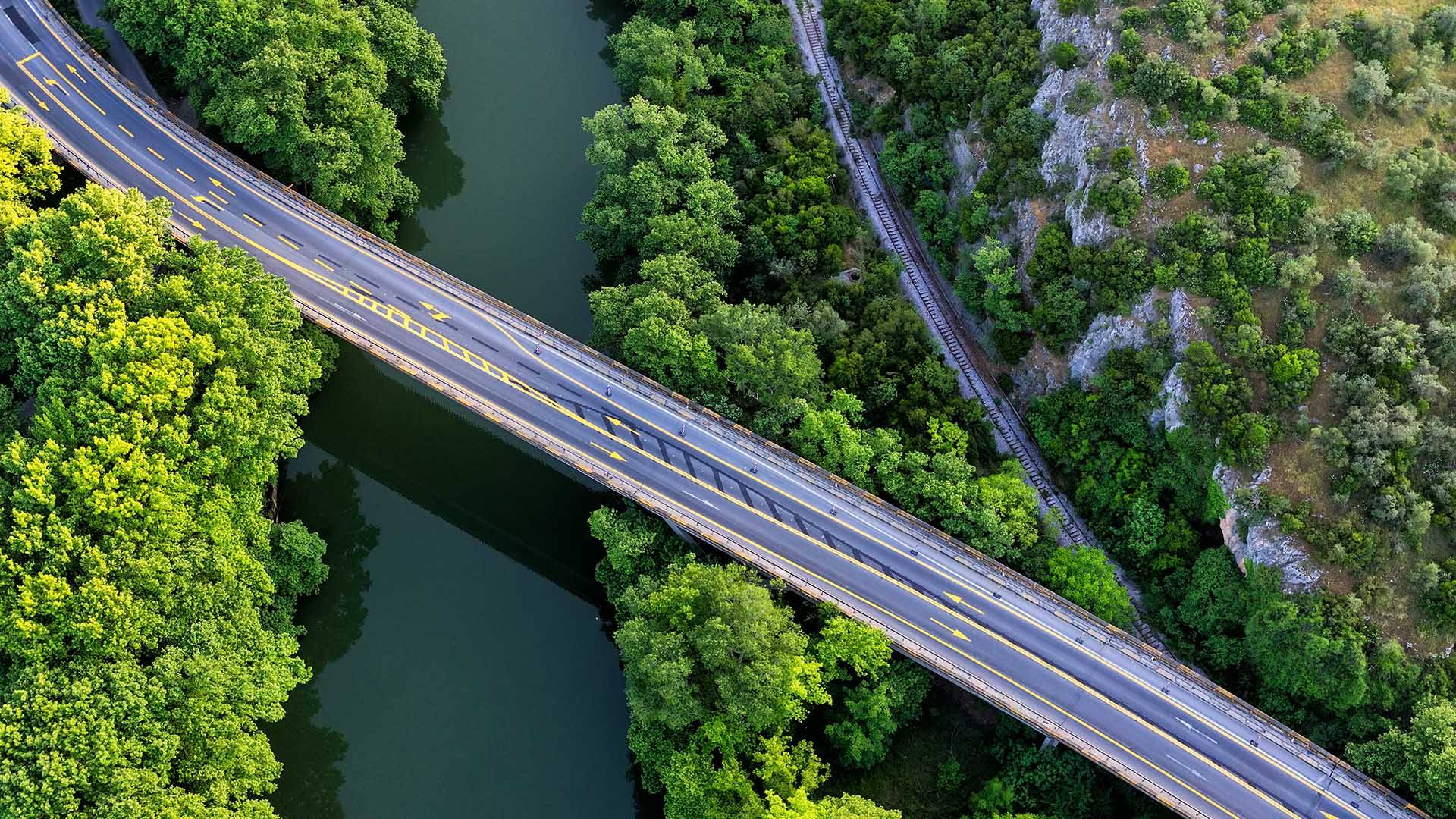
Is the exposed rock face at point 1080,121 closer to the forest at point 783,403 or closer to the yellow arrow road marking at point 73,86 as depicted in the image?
the forest at point 783,403

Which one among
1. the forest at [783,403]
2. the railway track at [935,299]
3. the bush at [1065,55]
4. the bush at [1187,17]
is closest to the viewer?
the forest at [783,403]

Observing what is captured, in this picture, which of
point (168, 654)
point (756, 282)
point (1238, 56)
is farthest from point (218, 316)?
point (1238, 56)

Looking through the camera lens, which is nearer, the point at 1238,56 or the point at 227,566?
the point at 227,566

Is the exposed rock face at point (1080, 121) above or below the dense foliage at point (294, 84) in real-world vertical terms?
above

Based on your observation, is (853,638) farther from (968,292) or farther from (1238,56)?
(1238,56)

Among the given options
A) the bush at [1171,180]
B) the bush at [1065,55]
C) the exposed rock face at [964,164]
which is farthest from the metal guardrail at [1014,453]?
the bush at [1171,180]

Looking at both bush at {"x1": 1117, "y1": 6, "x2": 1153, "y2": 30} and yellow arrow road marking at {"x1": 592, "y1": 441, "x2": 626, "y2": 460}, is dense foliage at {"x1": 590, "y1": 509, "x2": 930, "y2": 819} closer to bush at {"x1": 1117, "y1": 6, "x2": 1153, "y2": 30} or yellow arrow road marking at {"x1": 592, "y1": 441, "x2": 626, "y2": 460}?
yellow arrow road marking at {"x1": 592, "y1": 441, "x2": 626, "y2": 460}

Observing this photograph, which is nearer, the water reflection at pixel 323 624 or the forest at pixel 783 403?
the forest at pixel 783 403
